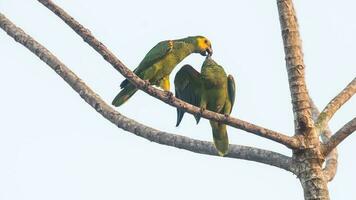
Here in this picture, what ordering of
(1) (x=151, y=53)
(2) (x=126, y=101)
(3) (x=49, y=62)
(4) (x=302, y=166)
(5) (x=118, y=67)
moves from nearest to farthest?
(5) (x=118, y=67), (4) (x=302, y=166), (3) (x=49, y=62), (2) (x=126, y=101), (1) (x=151, y=53)

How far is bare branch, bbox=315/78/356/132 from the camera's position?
466 centimetres

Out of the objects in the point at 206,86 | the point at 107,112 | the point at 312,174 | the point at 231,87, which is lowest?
the point at 312,174

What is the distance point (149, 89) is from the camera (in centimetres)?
423

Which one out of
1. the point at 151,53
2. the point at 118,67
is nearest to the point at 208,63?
the point at 151,53

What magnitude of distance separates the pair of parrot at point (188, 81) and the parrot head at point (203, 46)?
0.99 feet

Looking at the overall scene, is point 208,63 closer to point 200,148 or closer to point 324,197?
point 200,148

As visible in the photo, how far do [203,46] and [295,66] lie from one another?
286 cm

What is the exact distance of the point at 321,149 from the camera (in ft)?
14.6

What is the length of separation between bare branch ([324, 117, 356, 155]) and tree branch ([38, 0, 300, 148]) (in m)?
0.23

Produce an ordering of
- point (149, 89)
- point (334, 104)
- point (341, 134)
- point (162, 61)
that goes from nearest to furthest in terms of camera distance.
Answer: point (149, 89) < point (341, 134) < point (334, 104) < point (162, 61)

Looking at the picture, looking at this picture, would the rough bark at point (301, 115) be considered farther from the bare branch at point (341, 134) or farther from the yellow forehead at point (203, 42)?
the yellow forehead at point (203, 42)

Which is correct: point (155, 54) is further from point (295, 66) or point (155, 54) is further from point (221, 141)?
point (295, 66)

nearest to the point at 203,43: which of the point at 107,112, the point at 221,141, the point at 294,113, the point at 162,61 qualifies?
the point at 162,61

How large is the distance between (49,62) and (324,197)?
8.01 ft
